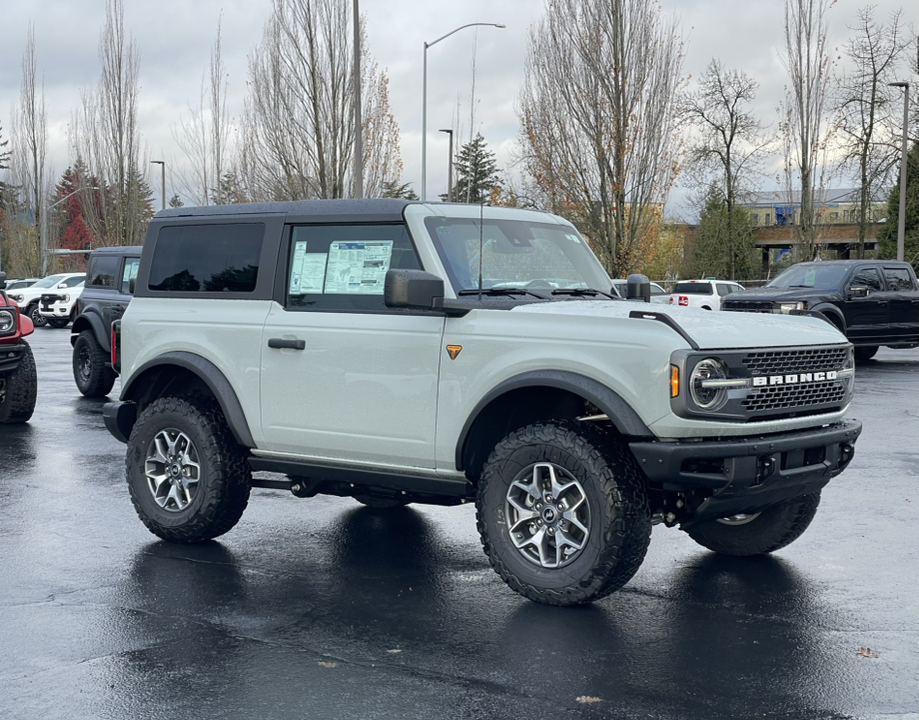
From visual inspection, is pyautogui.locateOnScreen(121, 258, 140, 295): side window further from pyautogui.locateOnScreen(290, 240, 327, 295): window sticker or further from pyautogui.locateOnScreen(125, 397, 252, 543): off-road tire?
pyautogui.locateOnScreen(290, 240, 327, 295): window sticker

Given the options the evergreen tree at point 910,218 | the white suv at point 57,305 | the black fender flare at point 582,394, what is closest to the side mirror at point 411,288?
the black fender flare at point 582,394

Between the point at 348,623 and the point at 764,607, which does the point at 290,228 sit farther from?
the point at 764,607

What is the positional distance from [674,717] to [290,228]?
12.1 ft

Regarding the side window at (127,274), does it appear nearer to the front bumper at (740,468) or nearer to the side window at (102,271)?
the side window at (102,271)

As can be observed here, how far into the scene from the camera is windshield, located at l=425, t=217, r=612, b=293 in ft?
20.7

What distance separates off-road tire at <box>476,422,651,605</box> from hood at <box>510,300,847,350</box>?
22.4 inches

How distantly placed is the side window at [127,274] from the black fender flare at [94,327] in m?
0.52

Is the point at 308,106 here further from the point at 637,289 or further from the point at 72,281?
the point at 637,289

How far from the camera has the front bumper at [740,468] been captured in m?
5.32

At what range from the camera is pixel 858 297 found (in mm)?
21453

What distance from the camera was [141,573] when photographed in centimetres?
641

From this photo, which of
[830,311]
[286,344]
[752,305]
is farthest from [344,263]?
[830,311]

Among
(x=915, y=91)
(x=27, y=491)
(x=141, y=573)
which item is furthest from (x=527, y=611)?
(x=915, y=91)

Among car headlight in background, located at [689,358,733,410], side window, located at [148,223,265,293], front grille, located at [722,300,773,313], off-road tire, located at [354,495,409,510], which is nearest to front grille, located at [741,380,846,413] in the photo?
car headlight in background, located at [689,358,733,410]
